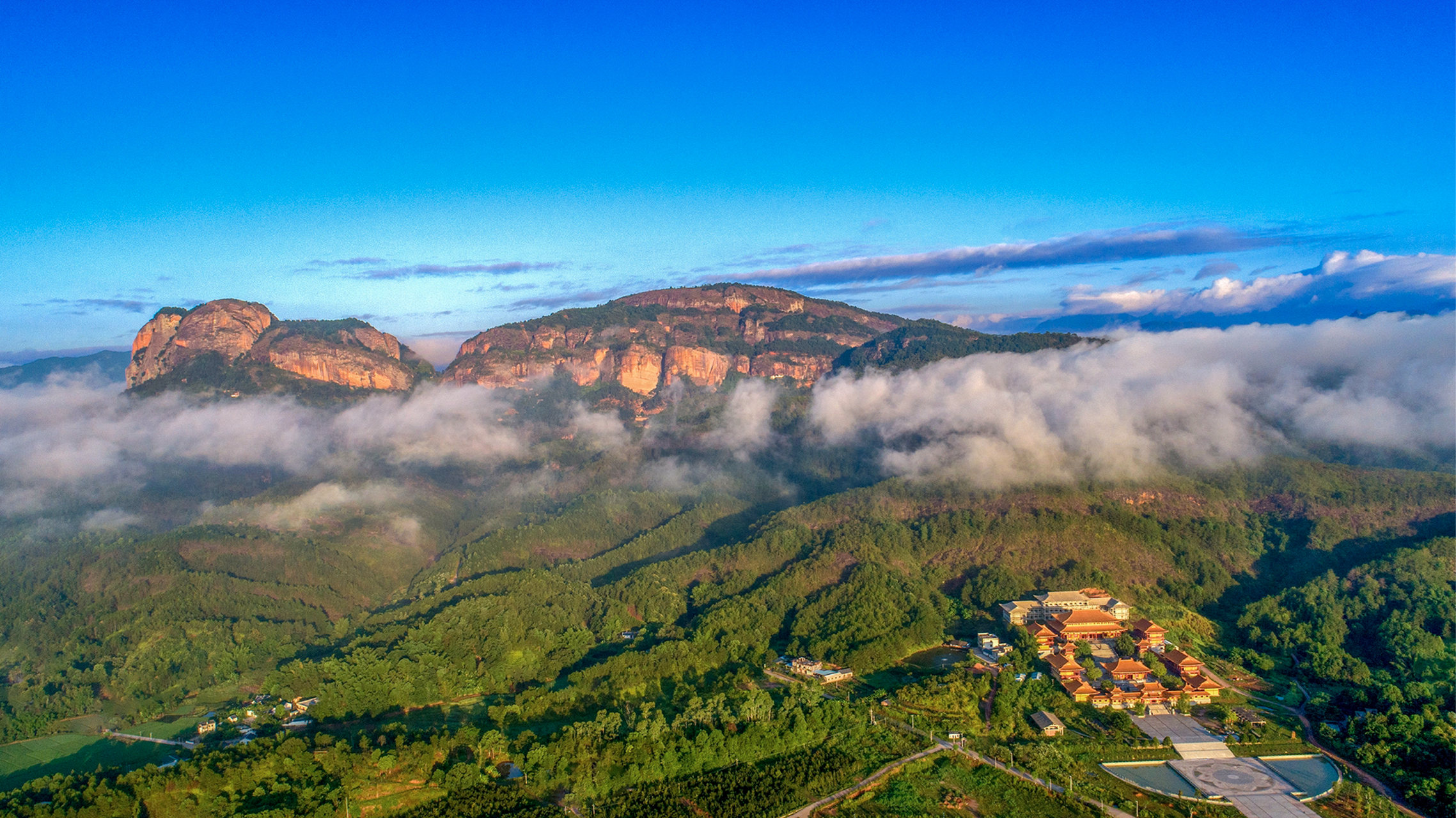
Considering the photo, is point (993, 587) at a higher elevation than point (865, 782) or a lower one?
lower

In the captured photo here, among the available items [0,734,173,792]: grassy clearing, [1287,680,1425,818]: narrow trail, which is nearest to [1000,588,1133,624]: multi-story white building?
[1287,680,1425,818]: narrow trail

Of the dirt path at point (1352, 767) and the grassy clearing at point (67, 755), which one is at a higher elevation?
the dirt path at point (1352, 767)

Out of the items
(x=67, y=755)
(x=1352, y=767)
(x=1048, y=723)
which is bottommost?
(x=67, y=755)

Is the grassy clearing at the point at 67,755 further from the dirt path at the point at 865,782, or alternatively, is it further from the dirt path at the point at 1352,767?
the dirt path at the point at 1352,767

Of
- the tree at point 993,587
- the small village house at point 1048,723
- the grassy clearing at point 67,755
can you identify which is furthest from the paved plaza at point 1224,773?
the grassy clearing at point 67,755

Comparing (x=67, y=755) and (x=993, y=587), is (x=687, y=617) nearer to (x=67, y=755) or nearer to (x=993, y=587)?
(x=993, y=587)

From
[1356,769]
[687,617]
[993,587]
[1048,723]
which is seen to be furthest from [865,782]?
[993,587]

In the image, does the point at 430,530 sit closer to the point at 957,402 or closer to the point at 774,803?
the point at 957,402

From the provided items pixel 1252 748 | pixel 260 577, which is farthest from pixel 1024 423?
pixel 260 577
